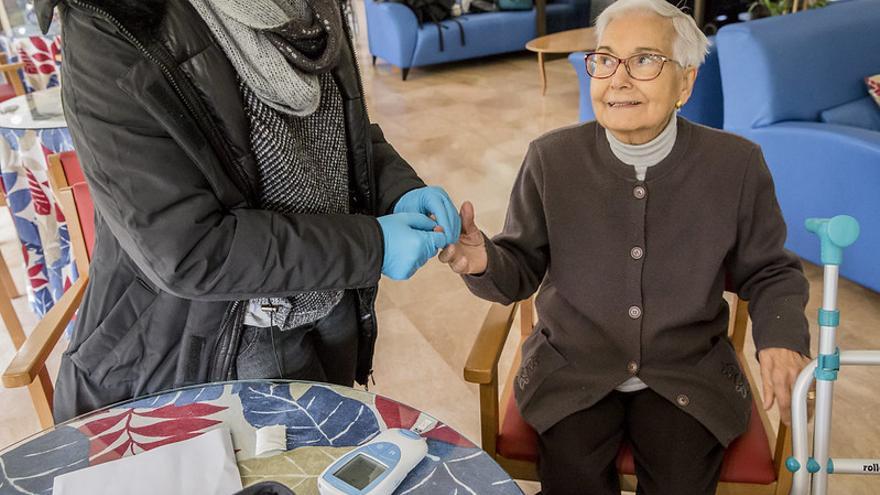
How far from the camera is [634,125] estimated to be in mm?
1490

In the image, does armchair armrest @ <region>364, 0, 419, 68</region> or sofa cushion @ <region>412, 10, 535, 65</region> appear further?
sofa cushion @ <region>412, 10, 535, 65</region>

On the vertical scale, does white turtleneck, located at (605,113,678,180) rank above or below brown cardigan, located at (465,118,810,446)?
above

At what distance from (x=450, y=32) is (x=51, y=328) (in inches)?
221

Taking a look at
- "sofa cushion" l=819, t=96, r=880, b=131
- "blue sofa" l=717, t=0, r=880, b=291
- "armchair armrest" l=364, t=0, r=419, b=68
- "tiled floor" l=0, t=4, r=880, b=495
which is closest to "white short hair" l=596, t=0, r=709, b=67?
"tiled floor" l=0, t=4, r=880, b=495

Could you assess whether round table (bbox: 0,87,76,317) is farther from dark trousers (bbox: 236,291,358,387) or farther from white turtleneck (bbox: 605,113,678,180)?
white turtleneck (bbox: 605,113,678,180)

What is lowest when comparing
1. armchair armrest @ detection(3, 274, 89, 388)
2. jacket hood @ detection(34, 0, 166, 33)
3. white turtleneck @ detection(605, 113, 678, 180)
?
armchair armrest @ detection(3, 274, 89, 388)

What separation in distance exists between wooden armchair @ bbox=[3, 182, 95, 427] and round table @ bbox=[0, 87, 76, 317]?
94cm

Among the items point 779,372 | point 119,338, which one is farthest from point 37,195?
point 779,372

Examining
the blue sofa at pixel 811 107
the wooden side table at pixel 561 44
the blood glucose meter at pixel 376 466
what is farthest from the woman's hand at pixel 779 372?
the wooden side table at pixel 561 44

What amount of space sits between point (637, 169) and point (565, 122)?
12.1 feet

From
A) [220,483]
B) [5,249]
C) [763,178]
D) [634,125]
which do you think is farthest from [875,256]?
[5,249]

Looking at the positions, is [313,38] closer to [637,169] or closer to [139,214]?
[139,214]

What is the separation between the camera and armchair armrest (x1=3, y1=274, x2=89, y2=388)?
1.34m

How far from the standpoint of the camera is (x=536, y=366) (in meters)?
1.60
